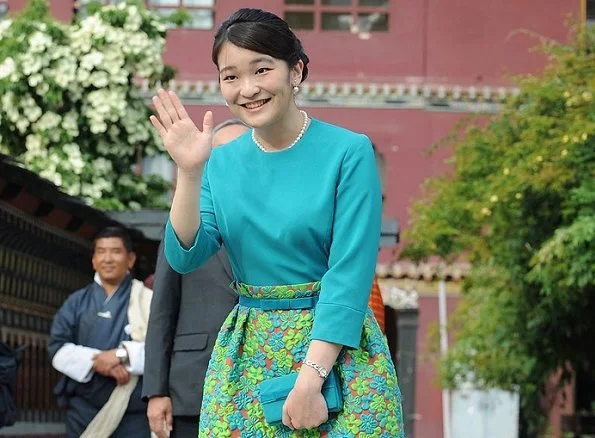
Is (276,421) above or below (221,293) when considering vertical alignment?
below

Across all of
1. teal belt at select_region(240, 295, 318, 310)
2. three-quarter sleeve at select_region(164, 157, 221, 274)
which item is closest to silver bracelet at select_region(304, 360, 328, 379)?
teal belt at select_region(240, 295, 318, 310)

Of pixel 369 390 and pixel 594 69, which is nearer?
pixel 369 390

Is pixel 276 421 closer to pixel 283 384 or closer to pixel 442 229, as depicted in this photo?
pixel 283 384

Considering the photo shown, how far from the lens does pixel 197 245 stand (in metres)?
4.05

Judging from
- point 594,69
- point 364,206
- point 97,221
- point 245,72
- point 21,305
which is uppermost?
point 594,69

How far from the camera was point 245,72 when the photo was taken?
160 inches

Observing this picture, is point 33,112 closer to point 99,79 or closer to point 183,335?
Answer: point 99,79

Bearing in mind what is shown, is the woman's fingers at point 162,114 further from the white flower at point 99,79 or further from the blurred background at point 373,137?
the white flower at point 99,79

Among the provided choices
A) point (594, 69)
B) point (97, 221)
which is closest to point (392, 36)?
point (594, 69)

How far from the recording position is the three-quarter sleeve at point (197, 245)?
4043 millimetres

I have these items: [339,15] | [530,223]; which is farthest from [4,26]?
[339,15]

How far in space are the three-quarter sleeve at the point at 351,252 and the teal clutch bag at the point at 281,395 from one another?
107mm

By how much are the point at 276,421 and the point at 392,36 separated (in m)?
24.9

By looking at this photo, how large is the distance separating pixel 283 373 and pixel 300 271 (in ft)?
0.85
